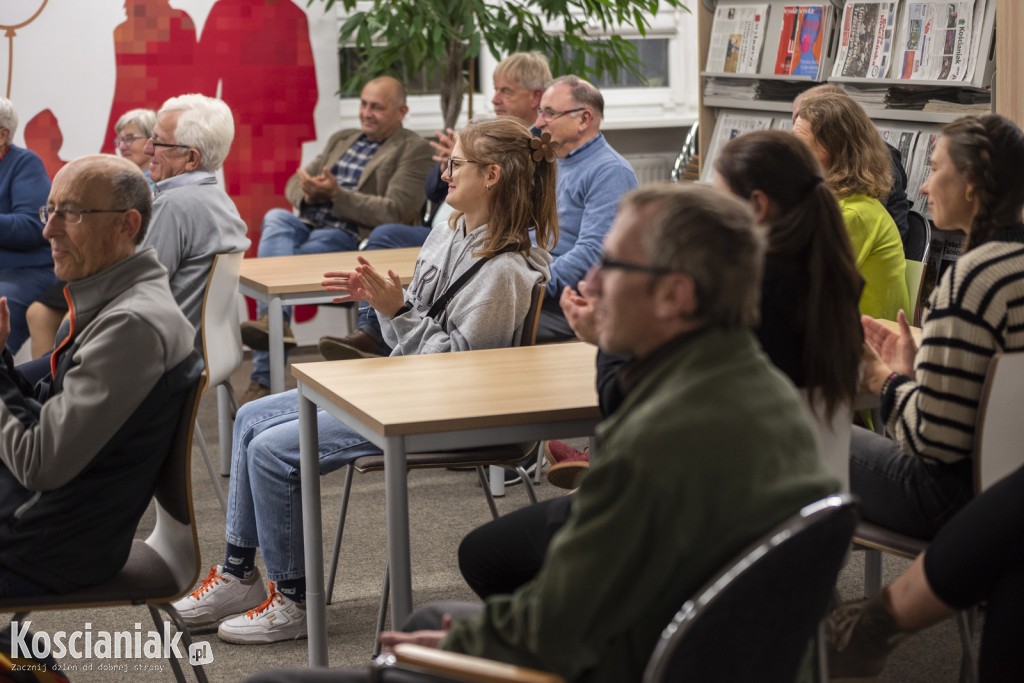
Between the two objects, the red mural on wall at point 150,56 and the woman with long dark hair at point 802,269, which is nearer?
the woman with long dark hair at point 802,269

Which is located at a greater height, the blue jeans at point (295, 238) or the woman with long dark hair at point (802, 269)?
the woman with long dark hair at point (802, 269)

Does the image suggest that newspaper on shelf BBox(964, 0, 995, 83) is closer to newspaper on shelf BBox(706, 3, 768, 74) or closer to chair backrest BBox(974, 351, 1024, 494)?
newspaper on shelf BBox(706, 3, 768, 74)

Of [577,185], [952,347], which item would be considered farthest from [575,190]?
[952,347]

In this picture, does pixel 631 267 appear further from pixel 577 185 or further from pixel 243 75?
pixel 243 75

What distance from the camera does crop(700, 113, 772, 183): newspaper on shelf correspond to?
17.9 ft

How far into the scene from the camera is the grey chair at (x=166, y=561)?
1932 mm

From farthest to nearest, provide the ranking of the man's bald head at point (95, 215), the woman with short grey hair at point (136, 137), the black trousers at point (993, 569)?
1. the woman with short grey hair at point (136, 137)
2. the man's bald head at point (95, 215)
3. the black trousers at point (993, 569)

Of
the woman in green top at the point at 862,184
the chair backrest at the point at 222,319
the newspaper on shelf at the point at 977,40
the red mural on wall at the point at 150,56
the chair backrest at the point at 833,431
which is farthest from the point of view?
the red mural on wall at the point at 150,56

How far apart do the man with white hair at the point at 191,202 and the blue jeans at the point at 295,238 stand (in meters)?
1.55

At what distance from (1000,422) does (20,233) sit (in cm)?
347

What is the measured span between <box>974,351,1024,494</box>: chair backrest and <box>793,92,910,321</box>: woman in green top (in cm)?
109

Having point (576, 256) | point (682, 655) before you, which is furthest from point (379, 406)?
point (576, 256)

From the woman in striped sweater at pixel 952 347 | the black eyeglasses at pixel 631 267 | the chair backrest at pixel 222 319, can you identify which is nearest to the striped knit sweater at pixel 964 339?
the woman in striped sweater at pixel 952 347

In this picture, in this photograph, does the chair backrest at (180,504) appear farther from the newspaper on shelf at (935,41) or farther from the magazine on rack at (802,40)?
the magazine on rack at (802,40)
